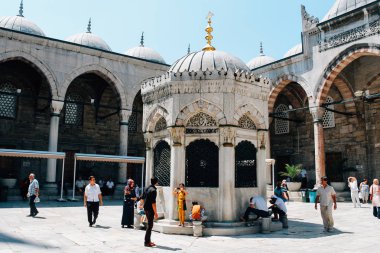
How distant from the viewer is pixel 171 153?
7.21 metres

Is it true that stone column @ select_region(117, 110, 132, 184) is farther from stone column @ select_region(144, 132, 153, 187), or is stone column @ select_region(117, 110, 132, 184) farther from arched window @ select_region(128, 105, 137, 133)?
stone column @ select_region(144, 132, 153, 187)

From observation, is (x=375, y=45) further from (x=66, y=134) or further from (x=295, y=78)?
(x=66, y=134)

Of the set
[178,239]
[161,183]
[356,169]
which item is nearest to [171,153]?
[161,183]

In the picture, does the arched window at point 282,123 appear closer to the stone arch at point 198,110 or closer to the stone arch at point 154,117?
the stone arch at point 154,117

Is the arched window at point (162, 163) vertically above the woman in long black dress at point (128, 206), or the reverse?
the arched window at point (162, 163)

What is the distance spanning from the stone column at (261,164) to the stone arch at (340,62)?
28.6 ft

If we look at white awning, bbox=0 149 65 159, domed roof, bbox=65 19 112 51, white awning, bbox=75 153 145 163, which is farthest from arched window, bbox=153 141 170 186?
domed roof, bbox=65 19 112 51

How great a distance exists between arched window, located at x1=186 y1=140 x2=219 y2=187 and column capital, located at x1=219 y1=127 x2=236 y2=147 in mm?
223

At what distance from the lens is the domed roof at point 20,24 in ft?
62.0

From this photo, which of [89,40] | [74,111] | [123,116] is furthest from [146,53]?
[123,116]

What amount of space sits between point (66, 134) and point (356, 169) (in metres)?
15.3

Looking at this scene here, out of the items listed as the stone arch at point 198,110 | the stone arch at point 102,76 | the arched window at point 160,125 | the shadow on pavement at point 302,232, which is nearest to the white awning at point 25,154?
the stone arch at point 102,76

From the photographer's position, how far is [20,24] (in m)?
19.1

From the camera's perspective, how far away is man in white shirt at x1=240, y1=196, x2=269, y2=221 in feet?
22.6
